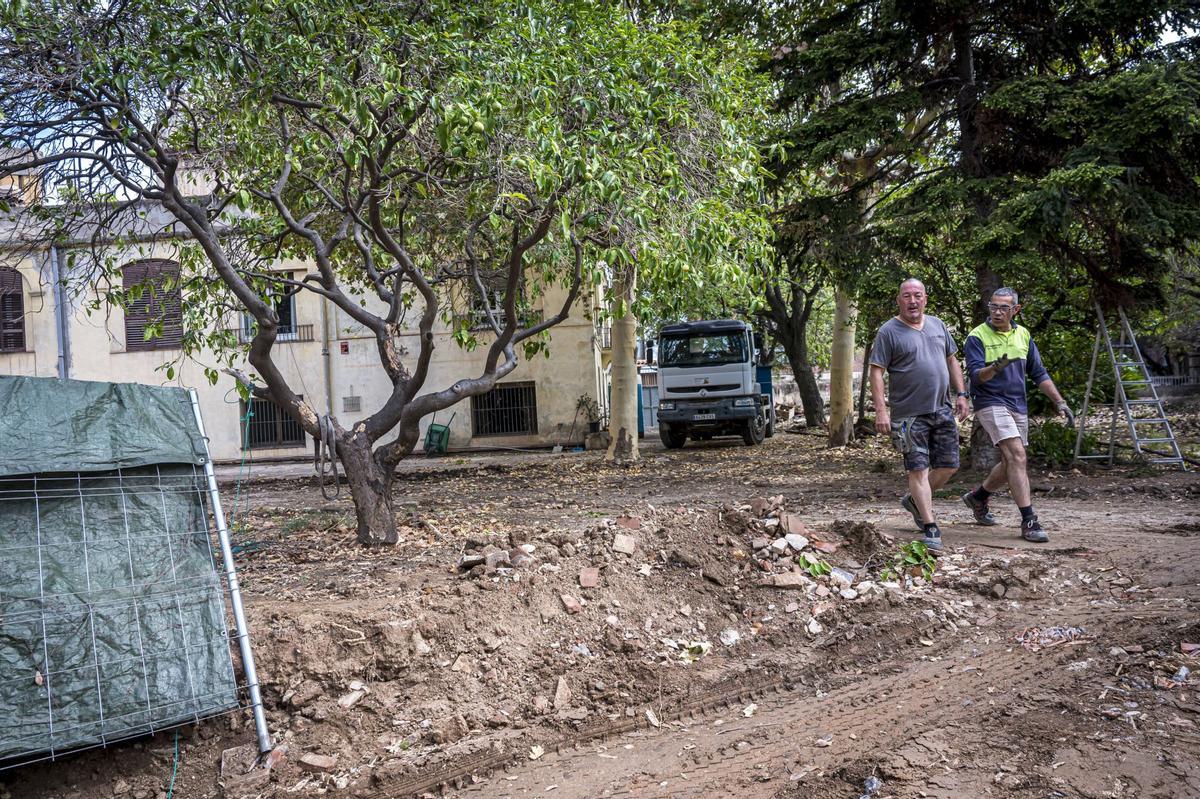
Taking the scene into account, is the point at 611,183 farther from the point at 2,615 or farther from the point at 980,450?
the point at 980,450

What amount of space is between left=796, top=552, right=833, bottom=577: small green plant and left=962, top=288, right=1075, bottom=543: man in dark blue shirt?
6.33 ft

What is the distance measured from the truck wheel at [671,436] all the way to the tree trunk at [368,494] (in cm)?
1249

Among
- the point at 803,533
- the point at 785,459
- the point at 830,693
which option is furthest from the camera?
the point at 785,459

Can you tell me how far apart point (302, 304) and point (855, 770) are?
21.2 metres

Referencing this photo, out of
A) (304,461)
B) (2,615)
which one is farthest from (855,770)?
(304,461)

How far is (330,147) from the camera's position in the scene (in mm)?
7977

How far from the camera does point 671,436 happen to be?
65.5 feet

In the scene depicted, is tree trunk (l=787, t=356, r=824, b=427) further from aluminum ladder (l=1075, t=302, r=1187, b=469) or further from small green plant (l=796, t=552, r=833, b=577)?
small green plant (l=796, t=552, r=833, b=577)

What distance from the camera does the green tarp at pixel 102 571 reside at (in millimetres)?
3594

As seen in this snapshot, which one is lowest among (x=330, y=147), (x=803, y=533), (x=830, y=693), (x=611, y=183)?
(x=830, y=693)

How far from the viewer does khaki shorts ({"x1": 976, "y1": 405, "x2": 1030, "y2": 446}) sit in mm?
6254

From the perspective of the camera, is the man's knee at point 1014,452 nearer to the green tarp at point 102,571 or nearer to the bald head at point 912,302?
the bald head at point 912,302

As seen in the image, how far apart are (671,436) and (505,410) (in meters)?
4.89

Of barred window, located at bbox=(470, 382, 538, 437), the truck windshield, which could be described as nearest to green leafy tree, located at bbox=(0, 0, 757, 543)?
the truck windshield
